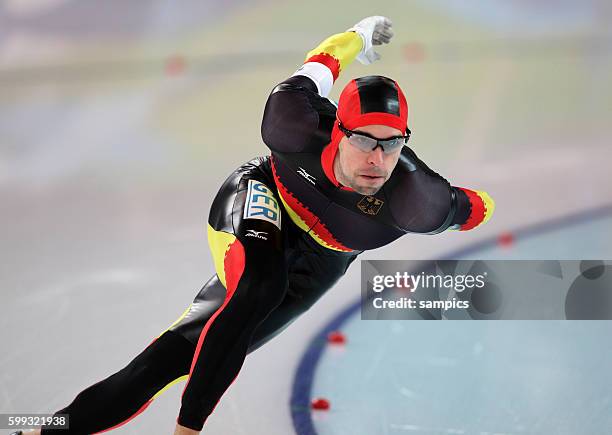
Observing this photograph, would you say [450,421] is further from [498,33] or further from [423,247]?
[498,33]

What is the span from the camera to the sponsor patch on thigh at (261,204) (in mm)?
2910

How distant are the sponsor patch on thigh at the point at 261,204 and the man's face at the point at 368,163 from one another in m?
0.28

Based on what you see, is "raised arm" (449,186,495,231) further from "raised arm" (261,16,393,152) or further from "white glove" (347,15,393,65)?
"white glove" (347,15,393,65)

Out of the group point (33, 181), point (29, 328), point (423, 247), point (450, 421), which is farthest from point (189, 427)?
point (33, 181)

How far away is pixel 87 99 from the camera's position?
5219 mm

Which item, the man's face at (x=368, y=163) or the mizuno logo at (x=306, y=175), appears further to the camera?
the mizuno logo at (x=306, y=175)

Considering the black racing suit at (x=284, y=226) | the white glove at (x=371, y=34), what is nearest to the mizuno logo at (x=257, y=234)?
the black racing suit at (x=284, y=226)

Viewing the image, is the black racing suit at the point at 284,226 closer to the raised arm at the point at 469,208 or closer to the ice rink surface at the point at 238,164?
the raised arm at the point at 469,208

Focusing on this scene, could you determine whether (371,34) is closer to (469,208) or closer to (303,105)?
(303,105)

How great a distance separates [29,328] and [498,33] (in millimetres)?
3274

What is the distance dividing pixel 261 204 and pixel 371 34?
37.2 inches

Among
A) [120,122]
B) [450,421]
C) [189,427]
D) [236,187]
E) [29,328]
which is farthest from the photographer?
[120,122]

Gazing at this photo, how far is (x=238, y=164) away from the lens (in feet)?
15.4

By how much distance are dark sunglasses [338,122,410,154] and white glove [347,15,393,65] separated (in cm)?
90
